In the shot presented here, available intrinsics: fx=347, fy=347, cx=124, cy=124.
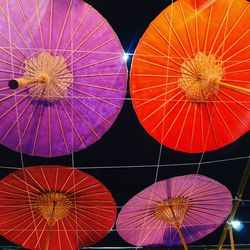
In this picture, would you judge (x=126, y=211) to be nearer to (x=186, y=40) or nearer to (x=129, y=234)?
(x=129, y=234)

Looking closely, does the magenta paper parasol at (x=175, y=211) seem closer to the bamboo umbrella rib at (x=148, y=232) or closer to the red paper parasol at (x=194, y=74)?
the bamboo umbrella rib at (x=148, y=232)

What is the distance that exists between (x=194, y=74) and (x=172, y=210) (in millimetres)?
1553

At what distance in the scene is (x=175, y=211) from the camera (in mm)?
3889

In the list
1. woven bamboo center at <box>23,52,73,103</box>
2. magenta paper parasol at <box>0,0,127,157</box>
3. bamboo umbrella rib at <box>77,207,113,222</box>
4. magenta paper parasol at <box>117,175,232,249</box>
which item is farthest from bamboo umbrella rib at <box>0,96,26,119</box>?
magenta paper parasol at <box>117,175,232,249</box>

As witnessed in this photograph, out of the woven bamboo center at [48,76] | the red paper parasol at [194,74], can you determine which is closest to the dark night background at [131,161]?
the red paper parasol at [194,74]

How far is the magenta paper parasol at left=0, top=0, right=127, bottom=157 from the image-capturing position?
2926 millimetres

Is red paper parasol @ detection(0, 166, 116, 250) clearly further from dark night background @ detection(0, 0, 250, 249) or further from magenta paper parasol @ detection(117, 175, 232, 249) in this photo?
dark night background @ detection(0, 0, 250, 249)

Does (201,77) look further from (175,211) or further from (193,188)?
(175,211)

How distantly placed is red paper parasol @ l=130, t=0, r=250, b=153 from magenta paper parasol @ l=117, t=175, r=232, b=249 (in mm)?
418

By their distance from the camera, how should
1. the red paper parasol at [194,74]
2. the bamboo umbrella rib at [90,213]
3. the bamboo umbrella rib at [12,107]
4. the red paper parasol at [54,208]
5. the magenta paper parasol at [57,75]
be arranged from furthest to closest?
1. the bamboo umbrella rib at [90,213]
2. the red paper parasol at [54,208]
3. the bamboo umbrella rib at [12,107]
4. the red paper parasol at [194,74]
5. the magenta paper parasol at [57,75]

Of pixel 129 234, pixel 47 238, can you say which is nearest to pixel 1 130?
pixel 47 238

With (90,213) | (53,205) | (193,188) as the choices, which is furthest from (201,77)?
(53,205)

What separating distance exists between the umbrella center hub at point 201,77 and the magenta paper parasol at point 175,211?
0.81 metres

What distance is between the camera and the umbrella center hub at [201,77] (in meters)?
3.21
